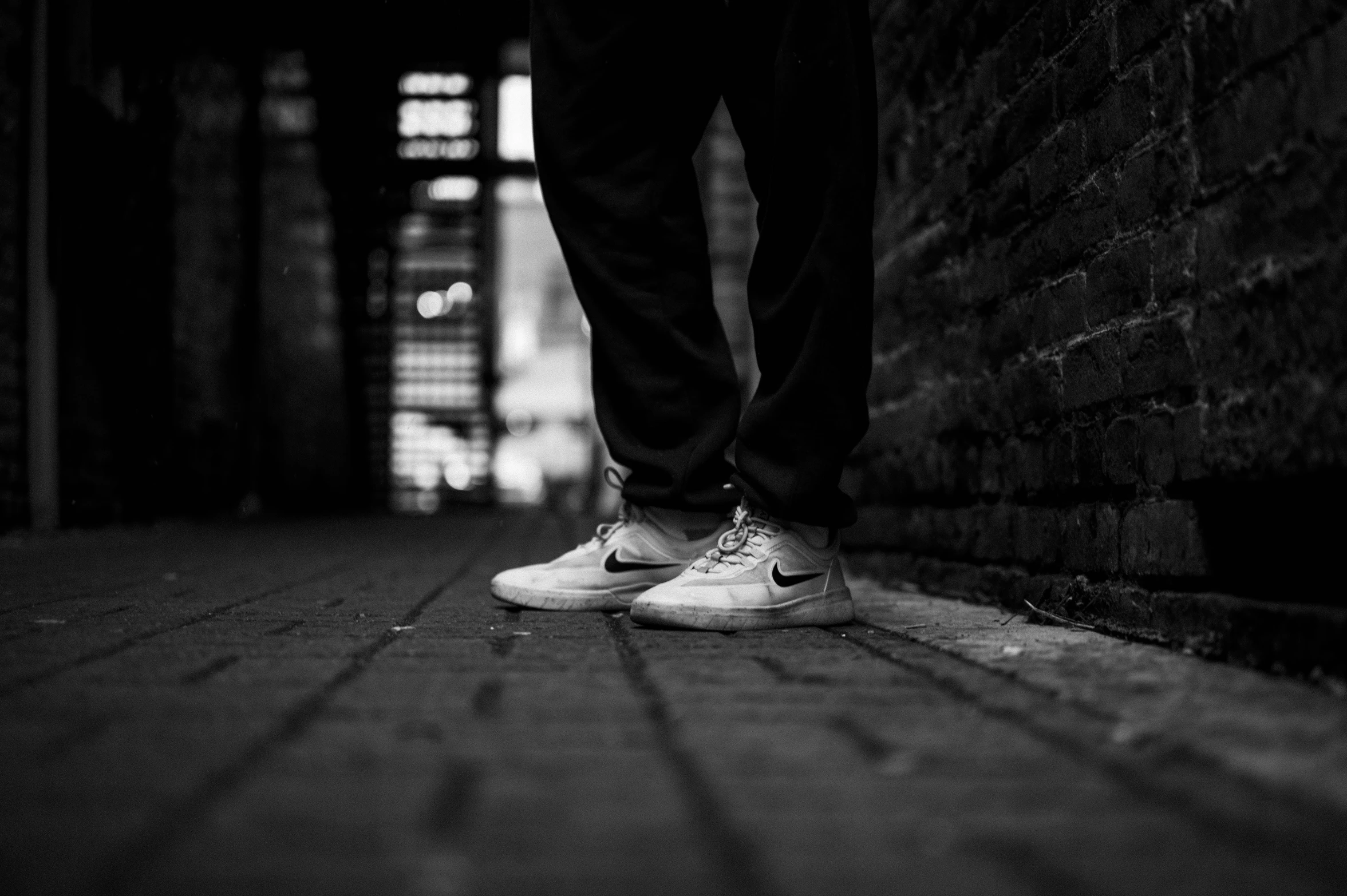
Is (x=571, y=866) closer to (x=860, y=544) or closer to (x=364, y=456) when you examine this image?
(x=860, y=544)

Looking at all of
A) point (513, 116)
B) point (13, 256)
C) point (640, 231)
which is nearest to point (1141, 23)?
point (640, 231)

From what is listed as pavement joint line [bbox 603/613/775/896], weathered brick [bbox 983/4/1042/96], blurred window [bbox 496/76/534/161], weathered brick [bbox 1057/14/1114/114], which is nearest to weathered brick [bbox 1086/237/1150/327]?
weathered brick [bbox 1057/14/1114/114]

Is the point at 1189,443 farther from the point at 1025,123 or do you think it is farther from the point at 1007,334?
the point at 1025,123

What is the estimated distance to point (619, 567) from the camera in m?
2.08

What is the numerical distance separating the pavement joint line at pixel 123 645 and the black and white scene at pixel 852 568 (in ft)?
0.03

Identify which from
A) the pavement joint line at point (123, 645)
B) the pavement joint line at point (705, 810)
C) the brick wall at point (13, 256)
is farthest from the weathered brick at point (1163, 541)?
the brick wall at point (13, 256)

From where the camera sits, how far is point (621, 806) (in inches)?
32.8

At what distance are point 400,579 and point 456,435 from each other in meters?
10.6

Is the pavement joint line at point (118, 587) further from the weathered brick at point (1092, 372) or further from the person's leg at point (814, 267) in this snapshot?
the weathered brick at point (1092, 372)

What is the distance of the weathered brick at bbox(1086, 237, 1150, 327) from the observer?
169cm

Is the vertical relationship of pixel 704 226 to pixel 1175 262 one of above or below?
above

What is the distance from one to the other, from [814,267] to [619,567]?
0.61 m

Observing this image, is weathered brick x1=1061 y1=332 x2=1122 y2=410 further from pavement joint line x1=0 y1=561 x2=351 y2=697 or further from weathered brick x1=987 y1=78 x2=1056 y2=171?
pavement joint line x1=0 y1=561 x2=351 y2=697

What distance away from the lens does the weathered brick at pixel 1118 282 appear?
1694 millimetres
